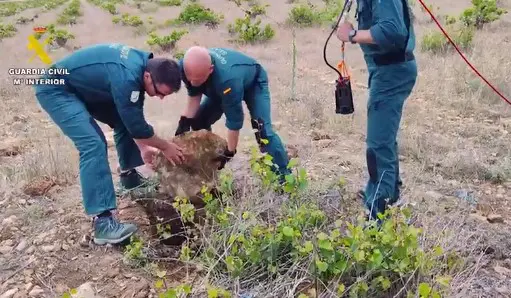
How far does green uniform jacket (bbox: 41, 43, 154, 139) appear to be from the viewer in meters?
3.14

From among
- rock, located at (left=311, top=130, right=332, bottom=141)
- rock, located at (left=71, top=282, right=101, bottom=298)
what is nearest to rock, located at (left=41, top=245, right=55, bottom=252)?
rock, located at (left=71, top=282, right=101, bottom=298)

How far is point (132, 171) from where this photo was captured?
12.9 feet

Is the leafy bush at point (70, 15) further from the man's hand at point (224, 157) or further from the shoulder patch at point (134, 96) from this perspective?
the shoulder patch at point (134, 96)

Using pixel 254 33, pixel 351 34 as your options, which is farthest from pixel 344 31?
pixel 254 33

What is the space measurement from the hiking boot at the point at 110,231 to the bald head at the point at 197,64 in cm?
94

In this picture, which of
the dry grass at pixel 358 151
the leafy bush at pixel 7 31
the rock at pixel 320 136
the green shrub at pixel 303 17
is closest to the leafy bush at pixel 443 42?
the dry grass at pixel 358 151

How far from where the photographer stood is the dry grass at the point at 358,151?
2.93m

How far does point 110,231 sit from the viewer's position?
3193 mm

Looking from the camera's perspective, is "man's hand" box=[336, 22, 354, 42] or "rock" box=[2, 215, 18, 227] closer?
"man's hand" box=[336, 22, 354, 42]

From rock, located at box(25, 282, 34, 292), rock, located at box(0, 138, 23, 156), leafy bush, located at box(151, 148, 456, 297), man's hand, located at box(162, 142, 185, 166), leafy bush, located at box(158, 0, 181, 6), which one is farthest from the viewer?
leafy bush, located at box(158, 0, 181, 6)

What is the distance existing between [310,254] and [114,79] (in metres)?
1.46

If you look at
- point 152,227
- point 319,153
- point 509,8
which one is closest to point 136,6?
point 509,8

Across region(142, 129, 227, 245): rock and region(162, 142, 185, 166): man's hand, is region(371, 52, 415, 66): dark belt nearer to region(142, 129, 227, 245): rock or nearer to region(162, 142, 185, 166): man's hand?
region(142, 129, 227, 245): rock

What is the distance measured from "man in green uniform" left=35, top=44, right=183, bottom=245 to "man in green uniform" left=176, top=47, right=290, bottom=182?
276 millimetres
